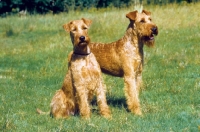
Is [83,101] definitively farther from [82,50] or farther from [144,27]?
[144,27]

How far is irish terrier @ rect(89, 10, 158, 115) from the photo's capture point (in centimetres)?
715

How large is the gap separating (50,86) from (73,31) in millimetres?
3088

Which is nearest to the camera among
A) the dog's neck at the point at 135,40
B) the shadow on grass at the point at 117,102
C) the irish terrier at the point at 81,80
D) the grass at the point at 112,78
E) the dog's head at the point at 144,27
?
the grass at the point at 112,78

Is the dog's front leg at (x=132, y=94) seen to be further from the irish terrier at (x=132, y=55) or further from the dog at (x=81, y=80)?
the dog at (x=81, y=80)

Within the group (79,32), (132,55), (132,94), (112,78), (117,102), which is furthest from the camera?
(112,78)

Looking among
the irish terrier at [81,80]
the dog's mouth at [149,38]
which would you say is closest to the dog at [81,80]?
the irish terrier at [81,80]

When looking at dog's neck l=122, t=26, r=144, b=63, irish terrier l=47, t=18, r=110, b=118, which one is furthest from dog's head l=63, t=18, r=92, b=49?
dog's neck l=122, t=26, r=144, b=63

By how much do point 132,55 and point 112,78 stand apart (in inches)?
105

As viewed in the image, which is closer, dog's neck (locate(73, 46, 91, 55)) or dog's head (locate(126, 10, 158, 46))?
dog's neck (locate(73, 46, 91, 55))

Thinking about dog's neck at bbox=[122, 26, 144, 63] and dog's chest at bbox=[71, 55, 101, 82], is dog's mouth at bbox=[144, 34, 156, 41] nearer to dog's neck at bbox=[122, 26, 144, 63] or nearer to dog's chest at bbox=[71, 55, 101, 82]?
dog's neck at bbox=[122, 26, 144, 63]

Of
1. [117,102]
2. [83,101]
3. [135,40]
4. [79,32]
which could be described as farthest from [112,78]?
[79,32]

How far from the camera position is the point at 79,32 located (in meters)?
6.64

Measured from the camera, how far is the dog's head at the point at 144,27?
7089mm

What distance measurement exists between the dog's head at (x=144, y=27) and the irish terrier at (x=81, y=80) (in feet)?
2.88
